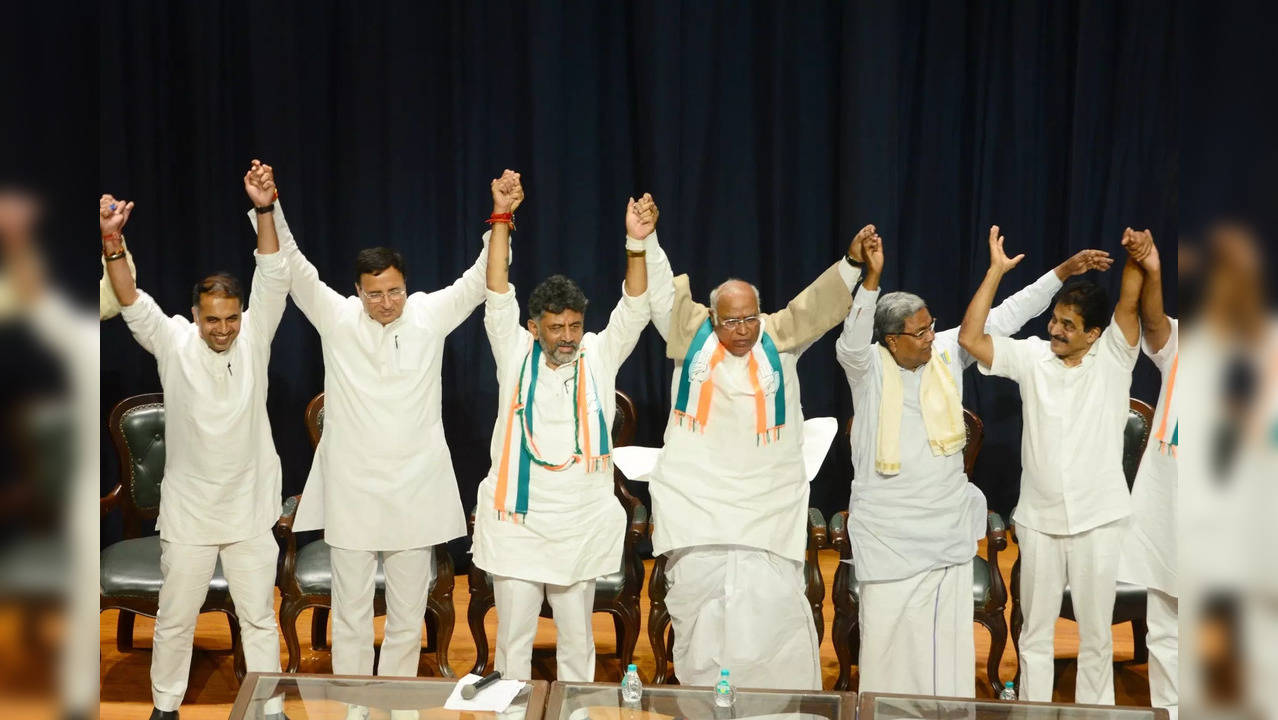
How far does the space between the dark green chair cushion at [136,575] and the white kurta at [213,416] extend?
0.21 m

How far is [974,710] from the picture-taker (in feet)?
9.96

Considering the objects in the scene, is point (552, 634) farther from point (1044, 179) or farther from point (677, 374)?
point (1044, 179)

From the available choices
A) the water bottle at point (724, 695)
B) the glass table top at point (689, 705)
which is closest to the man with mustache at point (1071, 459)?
the glass table top at point (689, 705)

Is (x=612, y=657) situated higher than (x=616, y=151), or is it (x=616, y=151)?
(x=616, y=151)

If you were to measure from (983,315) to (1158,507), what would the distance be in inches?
34.5

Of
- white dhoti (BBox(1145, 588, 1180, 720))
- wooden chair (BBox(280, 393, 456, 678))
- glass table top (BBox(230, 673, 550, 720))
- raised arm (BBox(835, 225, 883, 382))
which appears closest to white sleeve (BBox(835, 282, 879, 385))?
raised arm (BBox(835, 225, 883, 382))

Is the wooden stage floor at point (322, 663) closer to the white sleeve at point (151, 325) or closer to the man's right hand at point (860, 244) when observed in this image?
the white sleeve at point (151, 325)

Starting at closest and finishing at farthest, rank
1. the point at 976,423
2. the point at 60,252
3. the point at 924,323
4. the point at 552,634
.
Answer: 1. the point at 60,252
2. the point at 924,323
3. the point at 976,423
4. the point at 552,634

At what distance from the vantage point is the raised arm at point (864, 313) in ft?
12.3

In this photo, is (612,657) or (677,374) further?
(612,657)

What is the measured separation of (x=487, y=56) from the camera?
4965mm

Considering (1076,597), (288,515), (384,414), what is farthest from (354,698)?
(1076,597)

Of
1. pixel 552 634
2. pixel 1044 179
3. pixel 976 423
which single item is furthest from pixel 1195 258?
pixel 1044 179

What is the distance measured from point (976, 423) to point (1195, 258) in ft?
13.6
